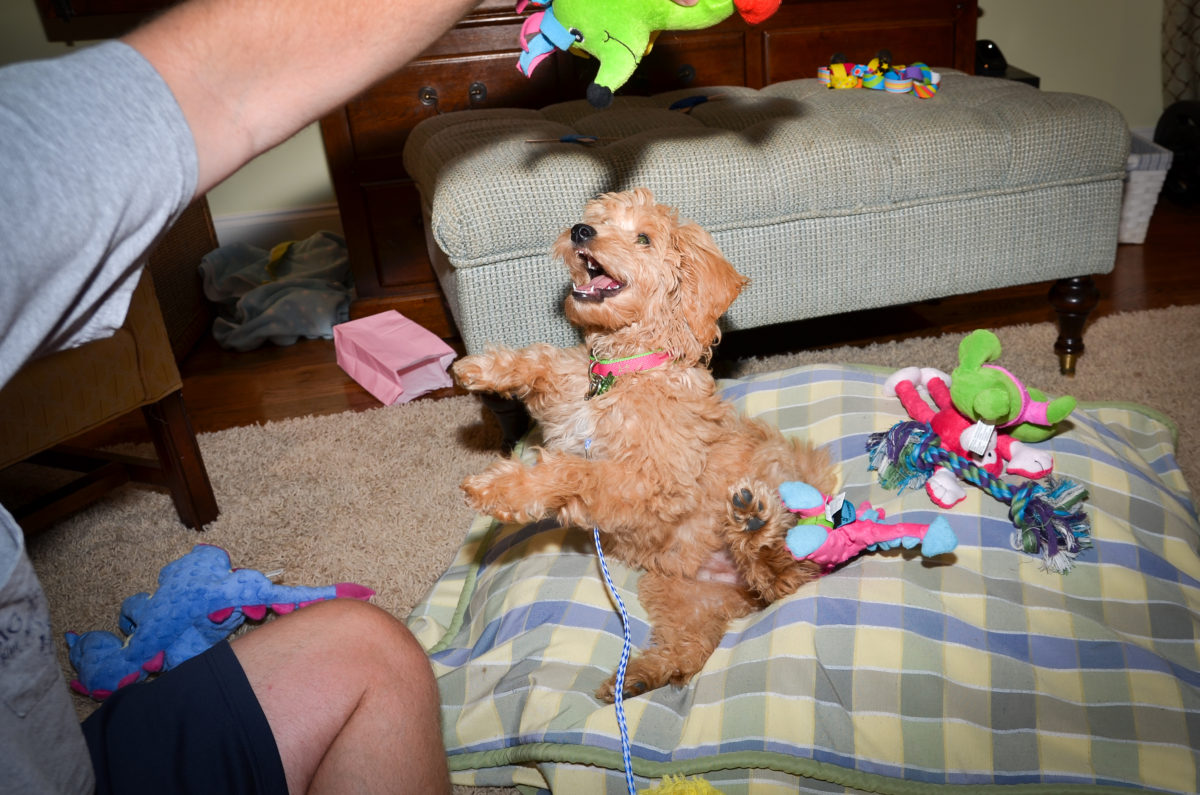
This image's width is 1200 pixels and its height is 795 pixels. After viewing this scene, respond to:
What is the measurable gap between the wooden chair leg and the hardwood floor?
0.60 meters

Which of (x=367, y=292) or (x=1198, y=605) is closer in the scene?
(x=1198, y=605)

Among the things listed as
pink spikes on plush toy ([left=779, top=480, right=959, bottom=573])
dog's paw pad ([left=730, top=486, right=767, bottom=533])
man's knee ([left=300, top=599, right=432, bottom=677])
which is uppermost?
man's knee ([left=300, top=599, right=432, bottom=677])

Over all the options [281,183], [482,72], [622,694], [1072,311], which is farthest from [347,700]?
[281,183]

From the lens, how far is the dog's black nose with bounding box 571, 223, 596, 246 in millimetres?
1400

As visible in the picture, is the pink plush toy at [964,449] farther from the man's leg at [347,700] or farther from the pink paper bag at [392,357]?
the pink paper bag at [392,357]

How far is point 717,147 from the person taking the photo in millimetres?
1984

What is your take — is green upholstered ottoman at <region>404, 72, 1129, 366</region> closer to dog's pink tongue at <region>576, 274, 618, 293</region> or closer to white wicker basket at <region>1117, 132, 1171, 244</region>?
dog's pink tongue at <region>576, 274, 618, 293</region>

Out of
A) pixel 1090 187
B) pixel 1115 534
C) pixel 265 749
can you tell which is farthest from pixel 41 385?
pixel 1090 187

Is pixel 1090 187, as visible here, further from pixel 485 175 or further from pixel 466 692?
pixel 466 692

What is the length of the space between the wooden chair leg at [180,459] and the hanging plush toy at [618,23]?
4.15ft

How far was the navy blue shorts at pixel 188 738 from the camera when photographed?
83 cm

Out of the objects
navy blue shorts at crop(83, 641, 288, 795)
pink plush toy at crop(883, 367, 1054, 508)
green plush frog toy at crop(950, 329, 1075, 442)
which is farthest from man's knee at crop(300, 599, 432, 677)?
green plush frog toy at crop(950, 329, 1075, 442)

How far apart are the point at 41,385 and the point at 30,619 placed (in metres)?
1.29

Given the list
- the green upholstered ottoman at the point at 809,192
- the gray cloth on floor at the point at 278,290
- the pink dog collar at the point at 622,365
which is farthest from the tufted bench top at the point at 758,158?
the gray cloth on floor at the point at 278,290
